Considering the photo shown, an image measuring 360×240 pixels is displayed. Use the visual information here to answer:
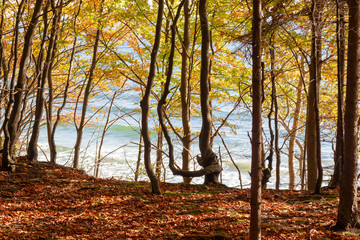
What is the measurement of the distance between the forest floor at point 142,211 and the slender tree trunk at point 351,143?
248 millimetres

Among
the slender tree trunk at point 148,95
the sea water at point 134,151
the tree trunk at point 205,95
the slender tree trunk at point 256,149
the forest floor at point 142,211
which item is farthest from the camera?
the sea water at point 134,151

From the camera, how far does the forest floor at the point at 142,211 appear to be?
4180 mm

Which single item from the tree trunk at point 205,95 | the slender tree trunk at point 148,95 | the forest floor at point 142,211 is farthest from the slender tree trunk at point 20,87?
the tree trunk at point 205,95

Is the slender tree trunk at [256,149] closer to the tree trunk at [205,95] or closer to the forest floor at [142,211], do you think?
the forest floor at [142,211]

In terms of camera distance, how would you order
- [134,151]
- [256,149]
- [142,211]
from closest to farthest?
[256,149] < [142,211] < [134,151]

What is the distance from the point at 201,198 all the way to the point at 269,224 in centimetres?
167

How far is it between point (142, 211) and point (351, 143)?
10.9 ft

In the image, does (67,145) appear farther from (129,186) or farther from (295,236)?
(295,236)

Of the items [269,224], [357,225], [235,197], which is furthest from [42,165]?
[357,225]

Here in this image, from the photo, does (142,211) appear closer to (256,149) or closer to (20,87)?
(256,149)

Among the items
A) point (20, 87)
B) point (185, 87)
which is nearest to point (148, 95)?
point (20, 87)

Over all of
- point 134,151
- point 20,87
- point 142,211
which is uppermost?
point 20,87

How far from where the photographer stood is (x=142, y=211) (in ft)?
16.7

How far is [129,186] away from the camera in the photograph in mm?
6887
